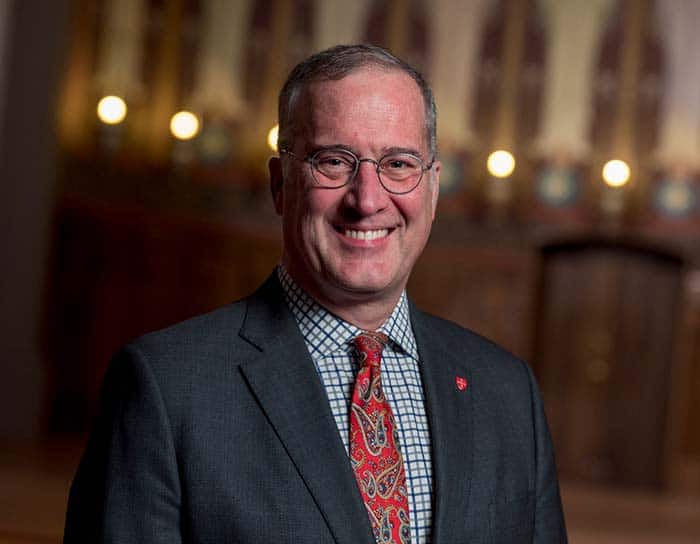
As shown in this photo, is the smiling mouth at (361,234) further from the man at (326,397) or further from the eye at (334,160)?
the eye at (334,160)

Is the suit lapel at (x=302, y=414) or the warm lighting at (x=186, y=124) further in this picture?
the warm lighting at (x=186, y=124)

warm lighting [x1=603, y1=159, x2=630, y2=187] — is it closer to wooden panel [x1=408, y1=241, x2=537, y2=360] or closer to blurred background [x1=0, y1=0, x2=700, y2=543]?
blurred background [x1=0, y1=0, x2=700, y2=543]

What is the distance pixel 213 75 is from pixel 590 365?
4383 mm

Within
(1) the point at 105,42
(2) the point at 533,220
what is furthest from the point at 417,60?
(1) the point at 105,42

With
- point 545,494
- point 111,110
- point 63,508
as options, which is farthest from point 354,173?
point 111,110

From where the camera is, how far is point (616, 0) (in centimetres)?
984

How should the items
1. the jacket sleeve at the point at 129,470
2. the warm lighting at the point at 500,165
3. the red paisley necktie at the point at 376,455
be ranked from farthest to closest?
the warm lighting at the point at 500,165, the red paisley necktie at the point at 376,455, the jacket sleeve at the point at 129,470

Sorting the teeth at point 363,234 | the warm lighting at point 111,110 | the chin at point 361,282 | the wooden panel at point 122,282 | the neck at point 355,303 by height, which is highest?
the warm lighting at point 111,110

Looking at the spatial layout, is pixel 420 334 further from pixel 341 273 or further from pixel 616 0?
pixel 616 0

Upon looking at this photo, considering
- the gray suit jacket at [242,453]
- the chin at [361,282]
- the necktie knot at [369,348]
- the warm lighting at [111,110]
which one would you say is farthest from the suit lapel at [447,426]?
the warm lighting at [111,110]

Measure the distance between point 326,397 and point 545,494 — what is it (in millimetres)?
554

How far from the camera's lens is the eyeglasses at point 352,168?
1937 mm

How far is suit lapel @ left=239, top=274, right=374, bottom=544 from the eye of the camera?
1855mm

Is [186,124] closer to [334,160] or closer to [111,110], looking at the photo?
[111,110]
